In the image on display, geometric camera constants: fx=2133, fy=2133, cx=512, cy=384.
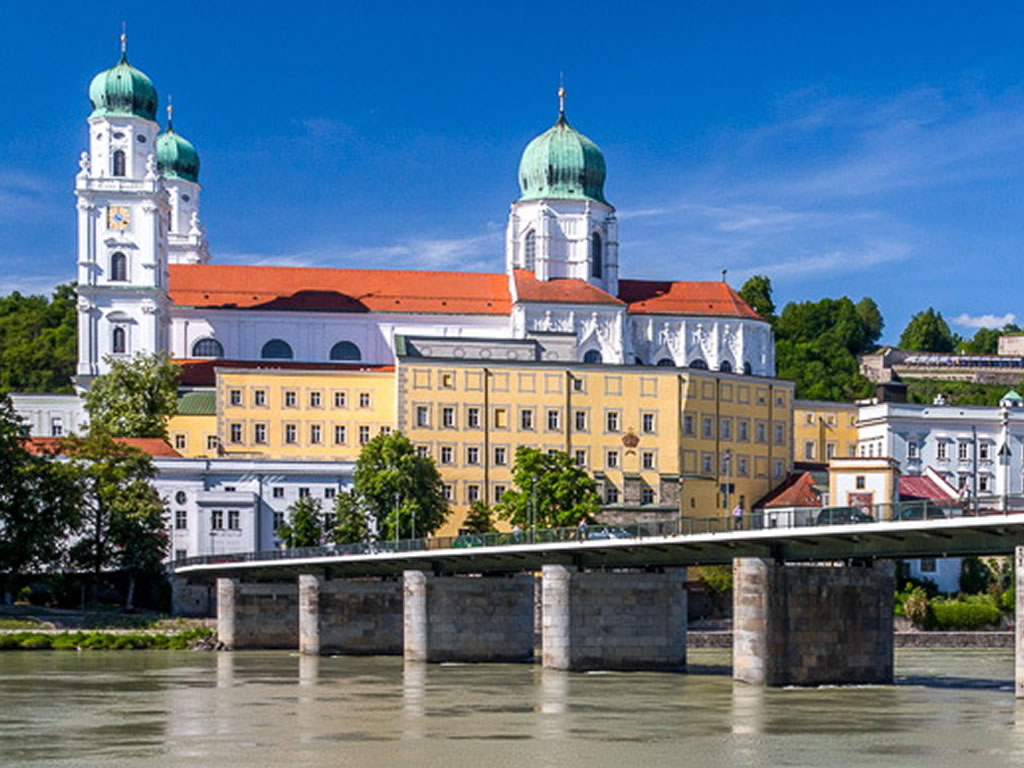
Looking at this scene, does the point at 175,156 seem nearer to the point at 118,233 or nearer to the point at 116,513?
the point at 118,233

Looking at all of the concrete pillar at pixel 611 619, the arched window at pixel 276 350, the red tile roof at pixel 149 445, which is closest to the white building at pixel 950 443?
the arched window at pixel 276 350

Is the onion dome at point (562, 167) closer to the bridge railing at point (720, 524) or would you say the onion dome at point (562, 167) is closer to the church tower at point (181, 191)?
the church tower at point (181, 191)

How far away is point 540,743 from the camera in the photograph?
→ 50.5 m

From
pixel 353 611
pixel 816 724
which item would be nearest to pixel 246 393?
pixel 353 611

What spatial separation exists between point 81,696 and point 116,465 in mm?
46776

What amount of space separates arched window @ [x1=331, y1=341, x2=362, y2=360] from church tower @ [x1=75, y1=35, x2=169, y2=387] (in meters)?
13.6

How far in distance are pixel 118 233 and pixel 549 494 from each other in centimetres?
4644

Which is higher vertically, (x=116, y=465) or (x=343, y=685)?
(x=116, y=465)

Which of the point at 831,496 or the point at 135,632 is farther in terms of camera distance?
the point at 831,496

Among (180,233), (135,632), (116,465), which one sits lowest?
(135,632)

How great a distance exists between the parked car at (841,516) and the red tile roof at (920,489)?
64882mm

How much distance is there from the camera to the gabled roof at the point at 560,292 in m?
156

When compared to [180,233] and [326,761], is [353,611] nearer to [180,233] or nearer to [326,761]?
[326,761]

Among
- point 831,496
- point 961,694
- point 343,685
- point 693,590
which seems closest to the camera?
point 961,694
